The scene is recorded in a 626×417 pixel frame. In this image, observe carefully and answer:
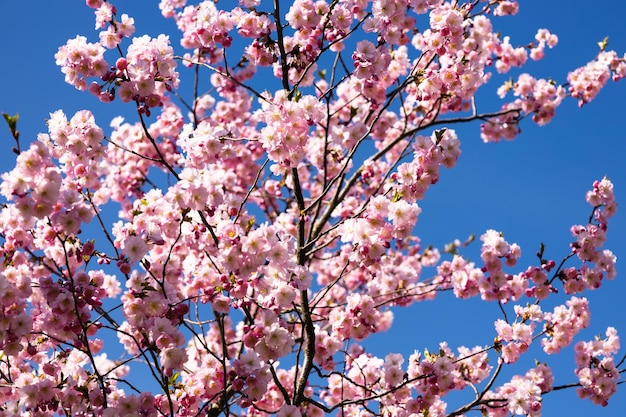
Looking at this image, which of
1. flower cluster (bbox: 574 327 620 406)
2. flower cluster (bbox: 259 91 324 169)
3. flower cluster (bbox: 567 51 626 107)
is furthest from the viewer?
flower cluster (bbox: 567 51 626 107)

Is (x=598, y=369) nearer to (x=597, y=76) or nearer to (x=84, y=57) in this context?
(x=597, y=76)

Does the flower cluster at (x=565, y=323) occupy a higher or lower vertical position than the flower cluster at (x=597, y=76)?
lower

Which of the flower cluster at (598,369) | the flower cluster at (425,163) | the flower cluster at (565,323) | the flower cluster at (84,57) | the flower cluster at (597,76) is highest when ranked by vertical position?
the flower cluster at (597,76)

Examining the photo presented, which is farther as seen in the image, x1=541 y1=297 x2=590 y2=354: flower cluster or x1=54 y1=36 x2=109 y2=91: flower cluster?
x1=541 y1=297 x2=590 y2=354: flower cluster

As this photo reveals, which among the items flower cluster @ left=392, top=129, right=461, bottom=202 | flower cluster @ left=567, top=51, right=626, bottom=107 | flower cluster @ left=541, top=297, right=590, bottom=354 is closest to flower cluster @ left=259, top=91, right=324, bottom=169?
Result: flower cluster @ left=392, top=129, right=461, bottom=202

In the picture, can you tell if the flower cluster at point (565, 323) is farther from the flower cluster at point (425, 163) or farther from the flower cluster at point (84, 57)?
the flower cluster at point (84, 57)

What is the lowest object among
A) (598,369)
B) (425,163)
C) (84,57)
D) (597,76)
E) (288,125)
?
(598,369)

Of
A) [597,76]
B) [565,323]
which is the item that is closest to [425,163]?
[565,323]

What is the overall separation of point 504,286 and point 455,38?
7.87ft

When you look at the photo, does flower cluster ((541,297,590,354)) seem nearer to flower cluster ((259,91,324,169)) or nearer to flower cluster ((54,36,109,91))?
flower cluster ((259,91,324,169))

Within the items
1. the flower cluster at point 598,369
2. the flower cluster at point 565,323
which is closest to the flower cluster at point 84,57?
the flower cluster at point 565,323

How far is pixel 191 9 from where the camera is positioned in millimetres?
7000

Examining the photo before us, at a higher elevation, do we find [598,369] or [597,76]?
[597,76]

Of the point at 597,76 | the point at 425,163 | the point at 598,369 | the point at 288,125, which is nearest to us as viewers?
the point at 288,125
